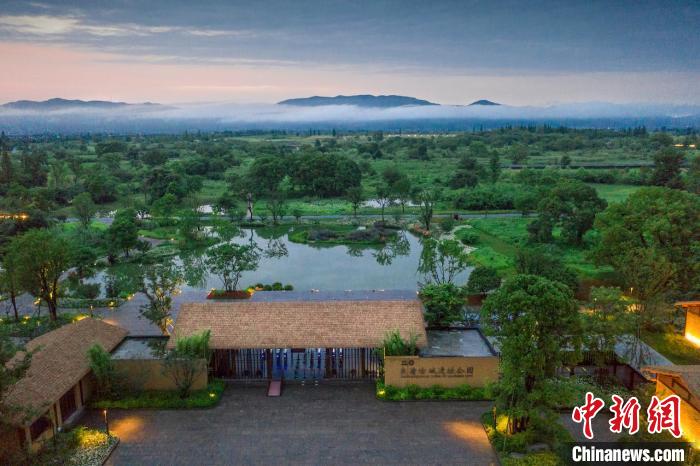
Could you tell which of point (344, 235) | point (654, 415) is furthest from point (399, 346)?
point (344, 235)

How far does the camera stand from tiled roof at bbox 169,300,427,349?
1950cm

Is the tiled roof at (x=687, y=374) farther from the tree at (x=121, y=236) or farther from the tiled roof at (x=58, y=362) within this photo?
the tree at (x=121, y=236)

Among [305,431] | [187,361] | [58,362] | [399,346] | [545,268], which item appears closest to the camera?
[305,431]

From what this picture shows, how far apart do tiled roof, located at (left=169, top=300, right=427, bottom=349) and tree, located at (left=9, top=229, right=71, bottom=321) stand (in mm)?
8752

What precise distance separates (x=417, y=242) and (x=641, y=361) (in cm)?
2454

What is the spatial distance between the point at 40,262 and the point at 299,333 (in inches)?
533

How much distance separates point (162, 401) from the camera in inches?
731

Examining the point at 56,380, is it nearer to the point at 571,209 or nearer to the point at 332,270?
the point at 332,270

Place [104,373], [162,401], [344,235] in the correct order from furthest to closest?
[344,235], [162,401], [104,373]

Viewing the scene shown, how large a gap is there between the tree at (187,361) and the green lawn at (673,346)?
18.5 m

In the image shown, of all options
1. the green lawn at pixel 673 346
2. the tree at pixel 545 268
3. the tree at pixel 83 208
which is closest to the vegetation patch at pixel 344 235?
the tree at pixel 83 208

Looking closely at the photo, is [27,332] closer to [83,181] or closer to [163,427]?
[163,427]

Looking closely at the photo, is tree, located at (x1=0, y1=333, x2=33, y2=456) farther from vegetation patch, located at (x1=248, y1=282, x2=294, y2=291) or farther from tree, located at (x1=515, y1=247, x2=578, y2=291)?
tree, located at (x1=515, y1=247, x2=578, y2=291)

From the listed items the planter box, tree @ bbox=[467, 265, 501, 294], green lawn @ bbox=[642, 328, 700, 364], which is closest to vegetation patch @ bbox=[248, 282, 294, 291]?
the planter box
